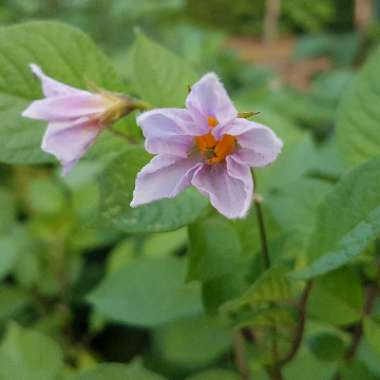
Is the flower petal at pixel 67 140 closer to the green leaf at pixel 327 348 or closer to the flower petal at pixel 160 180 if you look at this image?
the flower petal at pixel 160 180

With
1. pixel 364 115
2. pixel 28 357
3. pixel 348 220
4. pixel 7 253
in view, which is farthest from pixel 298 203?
pixel 7 253

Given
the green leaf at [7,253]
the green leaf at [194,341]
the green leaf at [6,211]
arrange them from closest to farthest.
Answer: the green leaf at [194,341] → the green leaf at [7,253] → the green leaf at [6,211]

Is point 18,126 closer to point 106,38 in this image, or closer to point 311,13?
point 106,38

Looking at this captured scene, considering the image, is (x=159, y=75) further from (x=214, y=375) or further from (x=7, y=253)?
(x=7, y=253)

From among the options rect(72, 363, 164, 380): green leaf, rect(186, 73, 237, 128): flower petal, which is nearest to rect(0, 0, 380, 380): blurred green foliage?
rect(72, 363, 164, 380): green leaf

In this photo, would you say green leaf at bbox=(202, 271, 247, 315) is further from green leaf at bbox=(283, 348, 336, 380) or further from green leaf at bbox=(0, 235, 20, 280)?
green leaf at bbox=(0, 235, 20, 280)

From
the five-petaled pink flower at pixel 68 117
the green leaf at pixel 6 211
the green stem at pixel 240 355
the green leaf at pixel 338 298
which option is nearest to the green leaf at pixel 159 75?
the five-petaled pink flower at pixel 68 117
